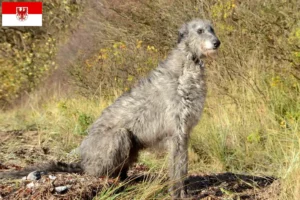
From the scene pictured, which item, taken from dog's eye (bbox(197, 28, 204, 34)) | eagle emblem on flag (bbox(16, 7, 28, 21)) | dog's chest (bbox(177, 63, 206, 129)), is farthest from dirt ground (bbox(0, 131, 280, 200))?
eagle emblem on flag (bbox(16, 7, 28, 21))

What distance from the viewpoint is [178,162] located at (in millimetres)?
4734

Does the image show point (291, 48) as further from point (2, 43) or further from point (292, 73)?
point (2, 43)

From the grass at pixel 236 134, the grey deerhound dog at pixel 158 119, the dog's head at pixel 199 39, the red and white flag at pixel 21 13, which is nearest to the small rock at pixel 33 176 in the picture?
the grey deerhound dog at pixel 158 119

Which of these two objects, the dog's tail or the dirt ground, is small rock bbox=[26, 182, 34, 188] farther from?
the dog's tail

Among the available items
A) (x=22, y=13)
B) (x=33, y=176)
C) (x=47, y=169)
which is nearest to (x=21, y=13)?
(x=22, y=13)

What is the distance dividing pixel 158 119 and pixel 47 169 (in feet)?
3.62

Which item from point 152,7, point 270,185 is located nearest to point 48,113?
point 152,7

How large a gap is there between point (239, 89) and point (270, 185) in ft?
9.55

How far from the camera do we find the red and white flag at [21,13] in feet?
48.6

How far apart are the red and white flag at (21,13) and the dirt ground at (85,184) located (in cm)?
894

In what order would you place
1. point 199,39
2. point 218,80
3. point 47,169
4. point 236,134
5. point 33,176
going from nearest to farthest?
point 33,176
point 47,169
point 199,39
point 236,134
point 218,80

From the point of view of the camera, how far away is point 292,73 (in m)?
7.20

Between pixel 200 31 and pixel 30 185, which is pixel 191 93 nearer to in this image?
pixel 200 31

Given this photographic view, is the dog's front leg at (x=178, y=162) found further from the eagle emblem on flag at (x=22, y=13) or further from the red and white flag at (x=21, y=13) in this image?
the eagle emblem on flag at (x=22, y=13)
